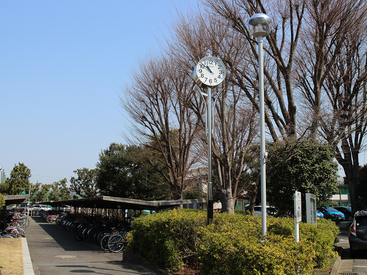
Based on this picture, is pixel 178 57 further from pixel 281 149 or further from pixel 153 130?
pixel 153 130

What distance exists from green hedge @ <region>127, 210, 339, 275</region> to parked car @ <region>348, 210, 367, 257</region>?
2.41 feet

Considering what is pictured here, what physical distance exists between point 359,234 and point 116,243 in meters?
9.01

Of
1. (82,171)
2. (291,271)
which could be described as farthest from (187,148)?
(82,171)

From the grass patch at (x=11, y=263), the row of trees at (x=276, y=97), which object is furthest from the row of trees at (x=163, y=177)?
the grass patch at (x=11, y=263)

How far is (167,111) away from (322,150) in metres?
12.2

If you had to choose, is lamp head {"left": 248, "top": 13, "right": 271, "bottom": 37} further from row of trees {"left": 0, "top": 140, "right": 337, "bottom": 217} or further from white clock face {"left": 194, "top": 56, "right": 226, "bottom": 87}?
row of trees {"left": 0, "top": 140, "right": 337, "bottom": 217}

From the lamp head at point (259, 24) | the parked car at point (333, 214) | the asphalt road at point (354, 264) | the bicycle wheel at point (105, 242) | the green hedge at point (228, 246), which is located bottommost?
the bicycle wheel at point (105, 242)

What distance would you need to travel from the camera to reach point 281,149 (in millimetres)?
12750

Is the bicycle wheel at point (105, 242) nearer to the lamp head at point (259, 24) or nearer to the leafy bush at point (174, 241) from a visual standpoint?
the leafy bush at point (174, 241)

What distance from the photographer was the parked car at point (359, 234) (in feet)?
34.8

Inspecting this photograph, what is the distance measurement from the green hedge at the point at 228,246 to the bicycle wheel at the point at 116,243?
392 centimetres

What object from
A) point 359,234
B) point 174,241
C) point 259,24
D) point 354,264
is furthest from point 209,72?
point 359,234

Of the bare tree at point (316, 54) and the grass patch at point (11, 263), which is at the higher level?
the bare tree at point (316, 54)

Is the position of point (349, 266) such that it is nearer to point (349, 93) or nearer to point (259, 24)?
point (259, 24)
